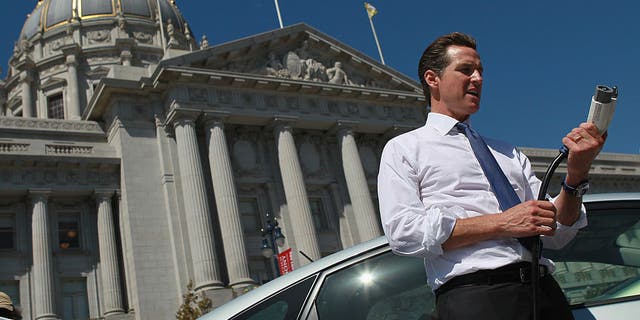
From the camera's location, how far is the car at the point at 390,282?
3312 millimetres

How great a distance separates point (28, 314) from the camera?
2506 cm

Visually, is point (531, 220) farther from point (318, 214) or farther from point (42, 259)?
point (318, 214)

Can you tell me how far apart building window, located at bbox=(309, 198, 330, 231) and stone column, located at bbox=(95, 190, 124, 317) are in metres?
9.16

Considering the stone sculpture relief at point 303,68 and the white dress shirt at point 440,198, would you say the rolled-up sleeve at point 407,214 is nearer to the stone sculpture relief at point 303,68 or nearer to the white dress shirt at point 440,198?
the white dress shirt at point 440,198

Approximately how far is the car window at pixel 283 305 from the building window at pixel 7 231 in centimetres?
2588

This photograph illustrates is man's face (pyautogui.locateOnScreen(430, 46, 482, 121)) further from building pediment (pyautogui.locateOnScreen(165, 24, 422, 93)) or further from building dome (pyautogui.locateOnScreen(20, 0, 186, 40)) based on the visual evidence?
building dome (pyautogui.locateOnScreen(20, 0, 186, 40))

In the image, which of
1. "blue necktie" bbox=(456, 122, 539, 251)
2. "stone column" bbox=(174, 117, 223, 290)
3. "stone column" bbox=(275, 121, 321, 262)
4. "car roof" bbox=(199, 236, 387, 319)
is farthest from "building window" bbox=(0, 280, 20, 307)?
"blue necktie" bbox=(456, 122, 539, 251)

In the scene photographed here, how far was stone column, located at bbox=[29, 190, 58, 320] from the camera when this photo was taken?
2461 centimetres

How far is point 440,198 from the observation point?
2.56 metres

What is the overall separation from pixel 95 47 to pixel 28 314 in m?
32.8

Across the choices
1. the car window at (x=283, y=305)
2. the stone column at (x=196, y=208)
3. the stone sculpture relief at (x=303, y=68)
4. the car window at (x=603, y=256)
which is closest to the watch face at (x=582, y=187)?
the car window at (x=603, y=256)

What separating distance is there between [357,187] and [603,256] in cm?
2696

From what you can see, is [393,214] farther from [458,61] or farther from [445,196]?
[458,61]

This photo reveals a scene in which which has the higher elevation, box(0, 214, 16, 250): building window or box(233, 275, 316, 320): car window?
box(0, 214, 16, 250): building window
